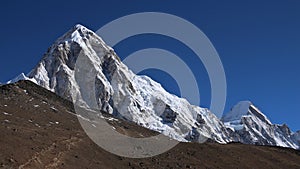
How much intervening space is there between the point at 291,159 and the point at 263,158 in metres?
10.2

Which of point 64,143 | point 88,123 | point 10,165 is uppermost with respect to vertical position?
point 88,123

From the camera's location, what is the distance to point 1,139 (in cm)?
5209

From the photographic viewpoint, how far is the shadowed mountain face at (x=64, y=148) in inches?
2025

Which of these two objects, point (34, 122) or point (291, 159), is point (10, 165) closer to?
point (34, 122)

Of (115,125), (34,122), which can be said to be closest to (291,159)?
(115,125)

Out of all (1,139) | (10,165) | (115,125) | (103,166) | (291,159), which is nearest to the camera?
(10,165)

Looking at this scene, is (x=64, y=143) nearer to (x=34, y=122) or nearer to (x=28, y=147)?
(x=28, y=147)

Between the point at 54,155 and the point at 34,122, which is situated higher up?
the point at 34,122

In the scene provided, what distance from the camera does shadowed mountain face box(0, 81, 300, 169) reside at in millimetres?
51438

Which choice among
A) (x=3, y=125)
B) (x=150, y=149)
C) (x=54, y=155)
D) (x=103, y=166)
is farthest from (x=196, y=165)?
(x=3, y=125)

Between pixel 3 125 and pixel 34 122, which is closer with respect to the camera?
pixel 3 125

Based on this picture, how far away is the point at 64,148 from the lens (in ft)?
188

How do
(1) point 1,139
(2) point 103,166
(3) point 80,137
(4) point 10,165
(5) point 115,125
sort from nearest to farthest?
(4) point 10,165 → (1) point 1,139 → (2) point 103,166 → (3) point 80,137 → (5) point 115,125

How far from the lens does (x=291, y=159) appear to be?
9450cm
